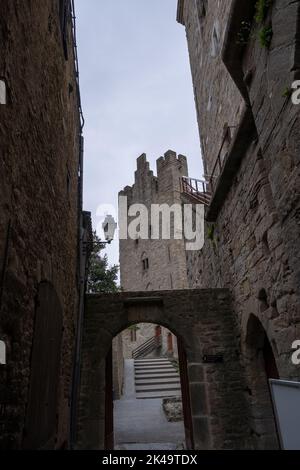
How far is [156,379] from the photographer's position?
13188 millimetres

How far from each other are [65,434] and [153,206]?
17.6 metres

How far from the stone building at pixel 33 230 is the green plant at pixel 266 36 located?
2.02 meters

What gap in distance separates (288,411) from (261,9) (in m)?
3.19

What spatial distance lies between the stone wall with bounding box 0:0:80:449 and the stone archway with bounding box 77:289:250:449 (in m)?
1.09

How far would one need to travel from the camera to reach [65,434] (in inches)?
181

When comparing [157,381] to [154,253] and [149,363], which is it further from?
[154,253]

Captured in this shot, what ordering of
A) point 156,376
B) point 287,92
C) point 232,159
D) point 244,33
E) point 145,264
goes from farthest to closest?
point 145,264, point 156,376, point 232,159, point 244,33, point 287,92

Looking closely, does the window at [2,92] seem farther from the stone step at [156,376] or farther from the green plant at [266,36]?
the stone step at [156,376]

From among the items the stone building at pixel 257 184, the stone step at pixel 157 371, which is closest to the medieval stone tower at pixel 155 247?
A: the stone step at pixel 157 371

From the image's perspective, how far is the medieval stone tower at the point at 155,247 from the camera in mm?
19031

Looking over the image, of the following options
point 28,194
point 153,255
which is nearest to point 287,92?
point 28,194

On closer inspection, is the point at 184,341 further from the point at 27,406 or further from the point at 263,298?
the point at 27,406

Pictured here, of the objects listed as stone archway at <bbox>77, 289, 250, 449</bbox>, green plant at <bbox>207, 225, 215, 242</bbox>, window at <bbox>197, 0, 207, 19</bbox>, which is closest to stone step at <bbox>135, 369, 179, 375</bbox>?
stone archway at <bbox>77, 289, 250, 449</bbox>

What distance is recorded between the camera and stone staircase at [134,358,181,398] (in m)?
11.9
